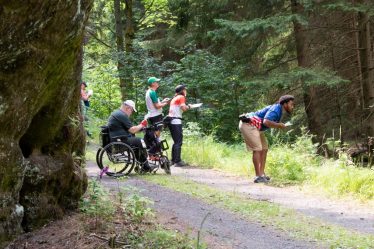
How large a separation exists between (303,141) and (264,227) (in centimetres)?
561

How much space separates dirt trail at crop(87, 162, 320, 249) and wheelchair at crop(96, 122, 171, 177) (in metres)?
1.45

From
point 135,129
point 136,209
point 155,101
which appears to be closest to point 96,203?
point 136,209

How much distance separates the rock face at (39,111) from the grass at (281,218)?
2.63 meters

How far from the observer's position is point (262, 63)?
1831 centimetres

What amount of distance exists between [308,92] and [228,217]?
9.61 meters

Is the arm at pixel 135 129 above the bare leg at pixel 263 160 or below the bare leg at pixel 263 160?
above

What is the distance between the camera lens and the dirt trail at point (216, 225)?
18.8ft

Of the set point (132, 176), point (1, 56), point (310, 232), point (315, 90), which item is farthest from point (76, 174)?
point (315, 90)

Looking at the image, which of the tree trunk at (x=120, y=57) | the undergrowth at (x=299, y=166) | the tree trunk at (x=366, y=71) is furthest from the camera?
the tree trunk at (x=120, y=57)

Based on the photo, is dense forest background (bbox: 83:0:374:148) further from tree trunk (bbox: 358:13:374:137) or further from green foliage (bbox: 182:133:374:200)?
green foliage (bbox: 182:133:374:200)

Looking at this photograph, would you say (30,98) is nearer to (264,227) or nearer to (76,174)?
(76,174)

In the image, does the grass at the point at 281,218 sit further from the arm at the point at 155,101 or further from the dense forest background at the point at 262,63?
the dense forest background at the point at 262,63

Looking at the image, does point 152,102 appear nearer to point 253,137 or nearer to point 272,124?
point 253,137

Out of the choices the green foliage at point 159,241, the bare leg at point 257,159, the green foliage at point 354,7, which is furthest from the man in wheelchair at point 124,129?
the green foliage at point 354,7
